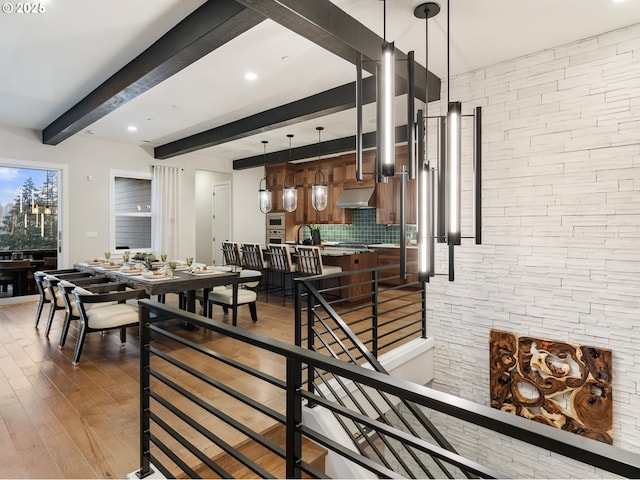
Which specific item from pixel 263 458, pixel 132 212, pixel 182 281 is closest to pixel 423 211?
pixel 263 458

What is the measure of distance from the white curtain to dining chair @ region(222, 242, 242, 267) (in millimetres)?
1466

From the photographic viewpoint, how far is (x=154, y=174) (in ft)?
23.3

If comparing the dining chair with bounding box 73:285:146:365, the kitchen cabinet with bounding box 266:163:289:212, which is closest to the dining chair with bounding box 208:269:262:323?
the dining chair with bounding box 73:285:146:365

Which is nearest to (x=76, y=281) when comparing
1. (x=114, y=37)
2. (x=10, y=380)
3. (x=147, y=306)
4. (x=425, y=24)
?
(x=10, y=380)

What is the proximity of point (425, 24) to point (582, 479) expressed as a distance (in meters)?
3.79

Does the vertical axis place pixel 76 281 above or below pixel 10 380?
above

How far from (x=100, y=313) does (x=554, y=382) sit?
13.4ft

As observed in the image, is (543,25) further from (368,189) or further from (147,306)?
(368,189)

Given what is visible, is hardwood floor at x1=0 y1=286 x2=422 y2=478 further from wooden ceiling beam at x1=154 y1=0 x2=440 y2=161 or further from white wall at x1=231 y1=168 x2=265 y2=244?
white wall at x1=231 y1=168 x2=265 y2=244

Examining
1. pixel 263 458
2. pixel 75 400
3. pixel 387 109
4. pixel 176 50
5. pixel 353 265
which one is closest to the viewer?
pixel 387 109

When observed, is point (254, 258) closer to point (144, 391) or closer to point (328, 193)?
point (328, 193)

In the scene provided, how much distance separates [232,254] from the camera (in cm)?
639

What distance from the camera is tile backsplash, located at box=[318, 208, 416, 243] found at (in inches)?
291

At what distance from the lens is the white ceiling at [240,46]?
2545mm
